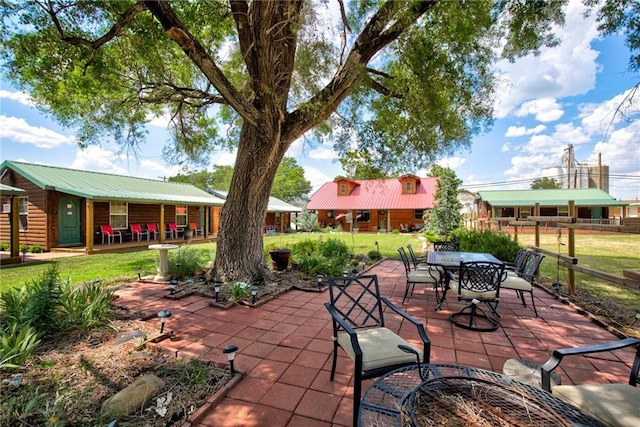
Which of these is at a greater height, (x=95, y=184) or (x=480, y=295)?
(x=95, y=184)

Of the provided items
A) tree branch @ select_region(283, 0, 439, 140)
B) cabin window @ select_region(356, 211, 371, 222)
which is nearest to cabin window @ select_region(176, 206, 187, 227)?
cabin window @ select_region(356, 211, 371, 222)

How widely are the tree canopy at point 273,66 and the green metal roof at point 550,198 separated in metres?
20.5

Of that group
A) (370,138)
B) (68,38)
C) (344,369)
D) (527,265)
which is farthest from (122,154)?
(527,265)

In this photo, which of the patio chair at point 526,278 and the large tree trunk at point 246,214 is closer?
the patio chair at point 526,278

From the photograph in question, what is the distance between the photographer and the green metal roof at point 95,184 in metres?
Result: 10.3

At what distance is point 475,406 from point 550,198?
28.4m

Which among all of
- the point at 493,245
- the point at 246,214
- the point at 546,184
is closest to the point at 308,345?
the point at 246,214

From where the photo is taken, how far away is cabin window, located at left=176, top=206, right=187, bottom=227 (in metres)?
16.5

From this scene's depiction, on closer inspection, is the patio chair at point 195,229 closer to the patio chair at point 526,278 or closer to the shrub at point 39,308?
the shrub at point 39,308

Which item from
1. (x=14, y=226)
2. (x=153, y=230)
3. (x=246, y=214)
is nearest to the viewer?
(x=246, y=214)

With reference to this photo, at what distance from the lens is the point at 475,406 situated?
1.41 m

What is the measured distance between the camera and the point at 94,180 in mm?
12617

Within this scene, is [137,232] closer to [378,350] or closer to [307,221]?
[307,221]

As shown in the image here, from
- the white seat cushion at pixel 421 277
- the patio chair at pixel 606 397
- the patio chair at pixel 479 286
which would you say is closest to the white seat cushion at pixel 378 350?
the patio chair at pixel 606 397
